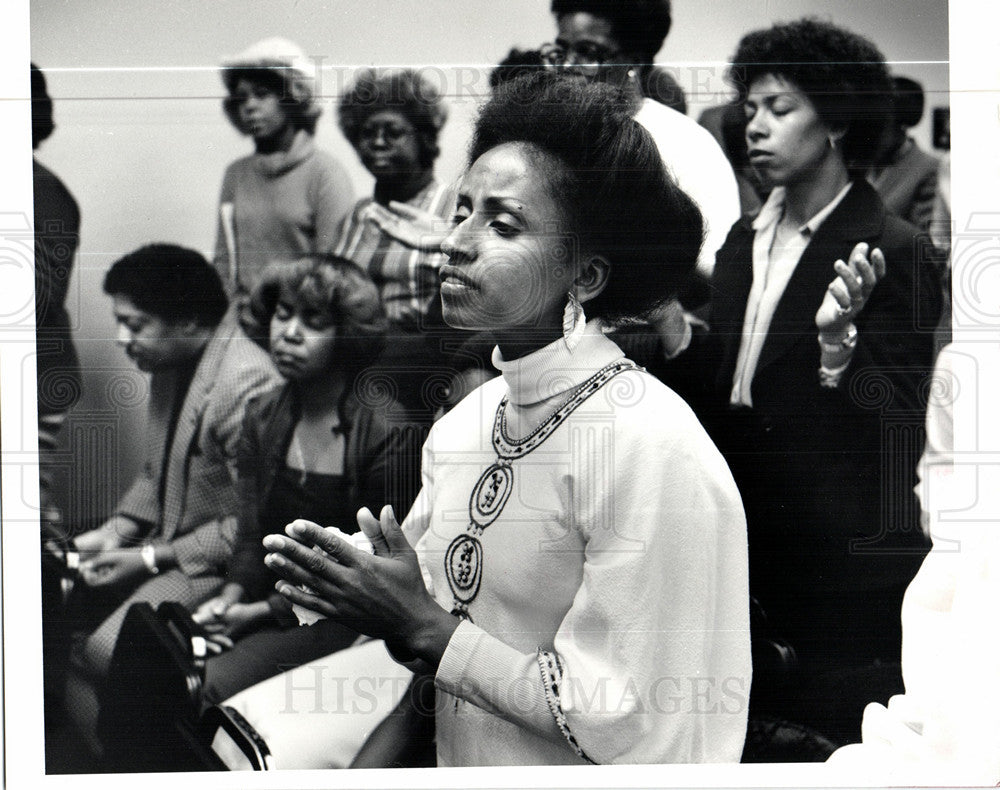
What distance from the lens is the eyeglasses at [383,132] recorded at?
6.46 ft

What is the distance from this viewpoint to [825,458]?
2.01 m

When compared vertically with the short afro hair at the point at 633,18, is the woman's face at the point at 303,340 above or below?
below

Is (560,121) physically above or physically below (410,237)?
above

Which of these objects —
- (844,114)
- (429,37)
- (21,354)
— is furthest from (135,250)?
(844,114)

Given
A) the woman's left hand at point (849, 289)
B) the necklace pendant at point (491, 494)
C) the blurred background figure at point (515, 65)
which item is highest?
the blurred background figure at point (515, 65)

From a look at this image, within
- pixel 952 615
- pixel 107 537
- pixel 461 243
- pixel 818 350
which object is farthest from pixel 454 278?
pixel 952 615

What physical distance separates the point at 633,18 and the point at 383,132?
501 millimetres

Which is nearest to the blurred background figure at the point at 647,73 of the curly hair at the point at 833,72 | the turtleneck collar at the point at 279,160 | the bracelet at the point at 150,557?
the curly hair at the point at 833,72

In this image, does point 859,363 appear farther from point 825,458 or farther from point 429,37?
point 429,37

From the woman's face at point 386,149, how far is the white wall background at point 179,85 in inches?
1.1

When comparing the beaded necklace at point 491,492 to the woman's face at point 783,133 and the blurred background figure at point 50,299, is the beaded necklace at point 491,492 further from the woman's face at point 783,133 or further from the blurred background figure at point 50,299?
the blurred background figure at point 50,299

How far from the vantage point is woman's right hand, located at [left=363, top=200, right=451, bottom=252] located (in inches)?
77.5

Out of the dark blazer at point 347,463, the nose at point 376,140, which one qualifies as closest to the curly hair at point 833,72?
the nose at point 376,140

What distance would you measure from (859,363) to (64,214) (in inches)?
57.8
